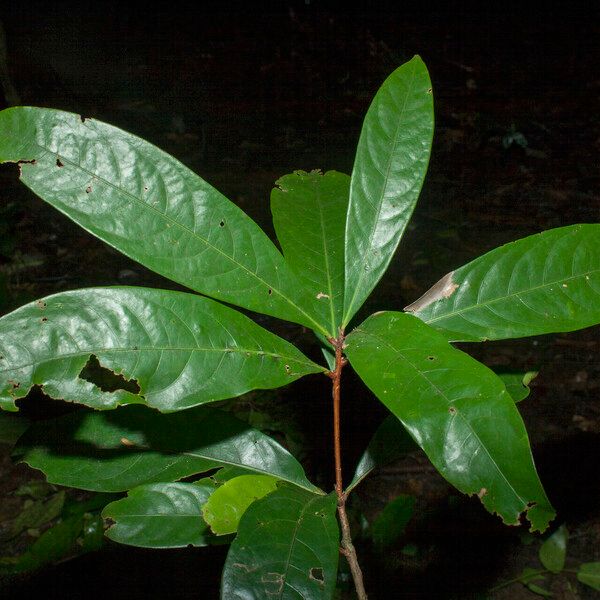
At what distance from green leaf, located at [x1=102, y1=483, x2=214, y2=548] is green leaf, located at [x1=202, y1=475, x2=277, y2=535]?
0.14 metres

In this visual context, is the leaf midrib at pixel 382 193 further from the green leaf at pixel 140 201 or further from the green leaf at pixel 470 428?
the green leaf at pixel 470 428

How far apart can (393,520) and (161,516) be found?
96cm

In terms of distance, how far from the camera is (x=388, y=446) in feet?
3.44

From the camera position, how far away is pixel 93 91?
16.7ft

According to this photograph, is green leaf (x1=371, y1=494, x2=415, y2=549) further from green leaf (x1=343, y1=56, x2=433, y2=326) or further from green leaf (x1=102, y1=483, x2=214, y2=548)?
green leaf (x1=343, y1=56, x2=433, y2=326)

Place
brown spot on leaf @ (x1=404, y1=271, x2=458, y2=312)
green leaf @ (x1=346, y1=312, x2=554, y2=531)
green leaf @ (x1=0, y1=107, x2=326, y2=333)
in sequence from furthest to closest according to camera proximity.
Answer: brown spot on leaf @ (x1=404, y1=271, x2=458, y2=312), green leaf @ (x1=0, y1=107, x2=326, y2=333), green leaf @ (x1=346, y1=312, x2=554, y2=531)

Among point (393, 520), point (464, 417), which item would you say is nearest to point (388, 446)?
point (464, 417)

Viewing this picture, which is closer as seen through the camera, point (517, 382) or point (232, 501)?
point (232, 501)

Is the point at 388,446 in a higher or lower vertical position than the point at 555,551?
higher

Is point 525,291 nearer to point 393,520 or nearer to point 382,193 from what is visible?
point 382,193

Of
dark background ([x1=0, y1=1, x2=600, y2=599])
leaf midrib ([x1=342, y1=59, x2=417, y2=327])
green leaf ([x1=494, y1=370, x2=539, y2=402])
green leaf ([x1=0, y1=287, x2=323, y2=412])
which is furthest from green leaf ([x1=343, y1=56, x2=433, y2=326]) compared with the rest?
dark background ([x1=0, y1=1, x2=600, y2=599])

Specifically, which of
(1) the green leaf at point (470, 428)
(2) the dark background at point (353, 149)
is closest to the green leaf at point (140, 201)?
(1) the green leaf at point (470, 428)

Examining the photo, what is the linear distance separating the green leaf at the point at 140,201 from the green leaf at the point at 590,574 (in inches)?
68.3

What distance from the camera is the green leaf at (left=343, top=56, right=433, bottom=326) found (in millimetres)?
893
